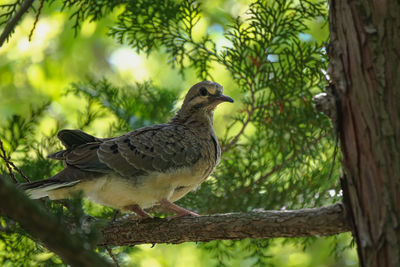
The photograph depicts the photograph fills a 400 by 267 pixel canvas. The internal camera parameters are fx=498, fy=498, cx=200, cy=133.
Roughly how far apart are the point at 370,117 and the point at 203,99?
7.64 feet

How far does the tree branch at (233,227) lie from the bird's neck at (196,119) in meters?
1.18

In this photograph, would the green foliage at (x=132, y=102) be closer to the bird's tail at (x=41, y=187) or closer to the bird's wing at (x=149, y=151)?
the bird's wing at (x=149, y=151)

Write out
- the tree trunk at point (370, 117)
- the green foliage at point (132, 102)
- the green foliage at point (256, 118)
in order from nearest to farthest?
the tree trunk at point (370, 117)
the green foliage at point (256, 118)
the green foliage at point (132, 102)

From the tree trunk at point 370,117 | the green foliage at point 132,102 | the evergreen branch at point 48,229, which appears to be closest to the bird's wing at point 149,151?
the green foliage at point 132,102

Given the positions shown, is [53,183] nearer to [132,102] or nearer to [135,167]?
[135,167]

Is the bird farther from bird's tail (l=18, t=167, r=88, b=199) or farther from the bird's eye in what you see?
the bird's eye

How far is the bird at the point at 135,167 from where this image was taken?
135 inches

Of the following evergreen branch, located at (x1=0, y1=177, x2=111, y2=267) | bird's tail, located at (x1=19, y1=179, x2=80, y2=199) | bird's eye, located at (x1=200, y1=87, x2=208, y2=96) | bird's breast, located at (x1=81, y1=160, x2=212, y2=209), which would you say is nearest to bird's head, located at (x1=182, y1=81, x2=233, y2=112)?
bird's eye, located at (x1=200, y1=87, x2=208, y2=96)

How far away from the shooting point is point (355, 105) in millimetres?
2105

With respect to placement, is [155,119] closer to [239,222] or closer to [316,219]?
[239,222]

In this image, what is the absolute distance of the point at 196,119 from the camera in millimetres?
4285

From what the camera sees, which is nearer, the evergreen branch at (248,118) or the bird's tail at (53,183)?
the bird's tail at (53,183)

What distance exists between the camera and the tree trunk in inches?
78.5

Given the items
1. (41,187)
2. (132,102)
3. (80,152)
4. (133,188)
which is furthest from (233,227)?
(132,102)
